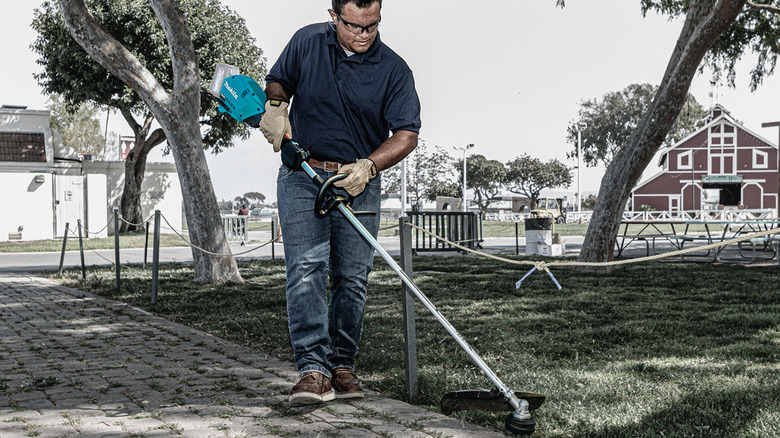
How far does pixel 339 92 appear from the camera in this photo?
336 centimetres

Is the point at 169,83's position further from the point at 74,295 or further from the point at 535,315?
the point at 535,315

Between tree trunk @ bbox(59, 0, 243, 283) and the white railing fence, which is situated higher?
tree trunk @ bbox(59, 0, 243, 283)


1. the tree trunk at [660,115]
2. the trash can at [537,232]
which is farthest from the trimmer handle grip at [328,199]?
the trash can at [537,232]

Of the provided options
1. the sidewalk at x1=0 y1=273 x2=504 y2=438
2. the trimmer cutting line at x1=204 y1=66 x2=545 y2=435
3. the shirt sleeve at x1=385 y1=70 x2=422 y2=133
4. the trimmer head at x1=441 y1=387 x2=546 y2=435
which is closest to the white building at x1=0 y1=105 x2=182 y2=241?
the sidewalk at x1=0 y1=273 x2=504 y2=438

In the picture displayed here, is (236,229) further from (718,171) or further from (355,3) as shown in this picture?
(718,171)

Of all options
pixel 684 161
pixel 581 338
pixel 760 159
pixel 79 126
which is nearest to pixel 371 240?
pixel 581 338

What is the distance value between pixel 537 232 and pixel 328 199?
12291mm

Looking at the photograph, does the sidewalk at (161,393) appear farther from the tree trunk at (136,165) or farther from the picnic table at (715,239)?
the tree trunk at (136,165)

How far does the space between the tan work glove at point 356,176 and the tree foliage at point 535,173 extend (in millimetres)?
70451

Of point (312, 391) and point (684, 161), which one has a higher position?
point (684, 161)

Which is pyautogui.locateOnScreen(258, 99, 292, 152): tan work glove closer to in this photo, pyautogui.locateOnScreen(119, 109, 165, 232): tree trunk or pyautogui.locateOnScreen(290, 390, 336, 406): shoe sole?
pyautogui.locateOnScreen(290, 390, 336, 406): shoe sole

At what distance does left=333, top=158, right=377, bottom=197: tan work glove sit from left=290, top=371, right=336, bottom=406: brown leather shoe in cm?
91

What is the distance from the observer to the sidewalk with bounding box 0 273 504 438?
2.99 m

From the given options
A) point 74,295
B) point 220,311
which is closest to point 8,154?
point 74,295
